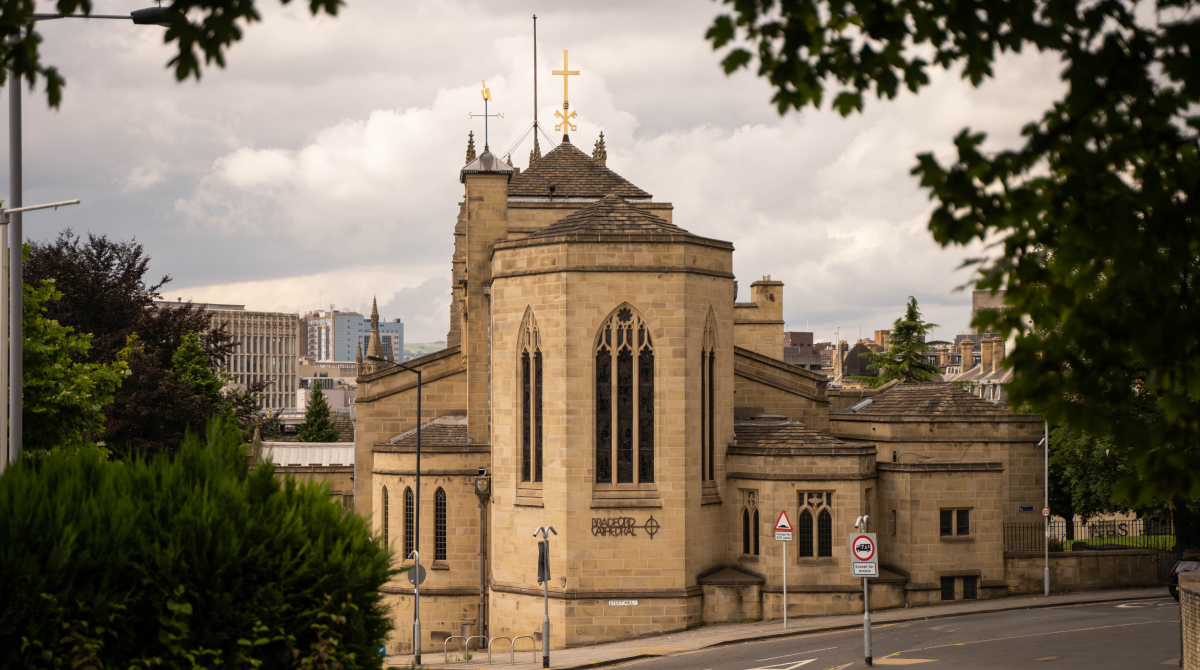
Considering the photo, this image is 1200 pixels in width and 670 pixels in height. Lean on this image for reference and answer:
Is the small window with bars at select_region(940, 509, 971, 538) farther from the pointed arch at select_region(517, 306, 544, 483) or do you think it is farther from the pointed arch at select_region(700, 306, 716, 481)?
the pointed arch at select_region(517, 306, 544, 483)

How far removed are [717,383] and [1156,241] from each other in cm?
2756

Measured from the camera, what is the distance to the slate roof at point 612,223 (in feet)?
108

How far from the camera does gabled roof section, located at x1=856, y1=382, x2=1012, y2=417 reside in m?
41.0

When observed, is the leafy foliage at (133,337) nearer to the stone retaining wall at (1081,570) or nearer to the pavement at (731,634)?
the pavement at (731,634)

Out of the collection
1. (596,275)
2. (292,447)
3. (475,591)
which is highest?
(596,275)

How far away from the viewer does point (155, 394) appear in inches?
1688

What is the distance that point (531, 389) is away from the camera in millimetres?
33438

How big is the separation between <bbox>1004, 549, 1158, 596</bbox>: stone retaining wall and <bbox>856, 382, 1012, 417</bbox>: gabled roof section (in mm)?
5836

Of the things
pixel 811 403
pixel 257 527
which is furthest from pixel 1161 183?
pixel 811 403

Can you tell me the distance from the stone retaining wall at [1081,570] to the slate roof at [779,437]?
25.0 ft

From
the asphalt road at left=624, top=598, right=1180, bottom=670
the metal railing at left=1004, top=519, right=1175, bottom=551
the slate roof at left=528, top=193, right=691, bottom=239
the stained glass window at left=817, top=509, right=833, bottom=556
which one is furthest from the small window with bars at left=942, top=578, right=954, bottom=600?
the slate roof at left=528, top=193, right=691, bottom=239

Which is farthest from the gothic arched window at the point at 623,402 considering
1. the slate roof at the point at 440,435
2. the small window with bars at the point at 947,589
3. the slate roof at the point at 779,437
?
the small window with bars at the point at 947,589

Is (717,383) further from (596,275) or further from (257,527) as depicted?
(257,527)

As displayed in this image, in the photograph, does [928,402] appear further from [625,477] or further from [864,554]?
[864,554]
